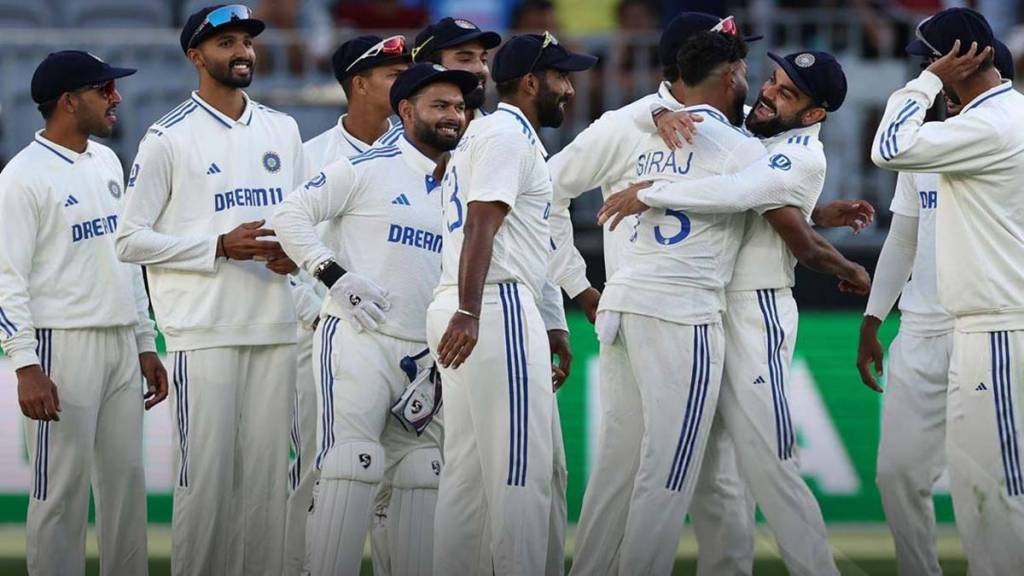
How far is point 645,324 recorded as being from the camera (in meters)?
6.81

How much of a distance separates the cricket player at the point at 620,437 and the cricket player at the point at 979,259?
85cm

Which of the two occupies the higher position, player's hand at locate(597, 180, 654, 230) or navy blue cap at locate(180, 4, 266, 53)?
navy blue cap at locate(180, 4, 266, 53)

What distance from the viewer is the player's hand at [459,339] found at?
6.26m

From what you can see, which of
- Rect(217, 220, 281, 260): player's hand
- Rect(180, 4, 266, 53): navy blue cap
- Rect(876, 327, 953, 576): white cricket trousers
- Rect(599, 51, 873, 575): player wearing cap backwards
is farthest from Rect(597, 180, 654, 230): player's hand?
Rect(180, 4, 266, 53): navy blue cap

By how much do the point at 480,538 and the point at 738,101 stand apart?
1.84 metres

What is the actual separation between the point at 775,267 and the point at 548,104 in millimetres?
1030

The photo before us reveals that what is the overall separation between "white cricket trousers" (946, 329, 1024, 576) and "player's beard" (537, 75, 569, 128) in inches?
67.6

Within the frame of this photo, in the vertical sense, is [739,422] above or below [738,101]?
below

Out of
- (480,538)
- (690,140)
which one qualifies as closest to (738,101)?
(690,140)

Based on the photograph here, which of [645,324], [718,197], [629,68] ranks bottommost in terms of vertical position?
[645,324]

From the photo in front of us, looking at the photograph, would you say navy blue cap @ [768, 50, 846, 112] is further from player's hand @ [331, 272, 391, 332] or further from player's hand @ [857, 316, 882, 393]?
player's hand @ [331, 272, 391, 332]

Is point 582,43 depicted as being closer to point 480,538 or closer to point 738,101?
point 738,101

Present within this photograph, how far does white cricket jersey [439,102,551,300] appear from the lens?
6.38 m

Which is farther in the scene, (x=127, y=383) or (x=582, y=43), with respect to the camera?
(x=582, y=43)
